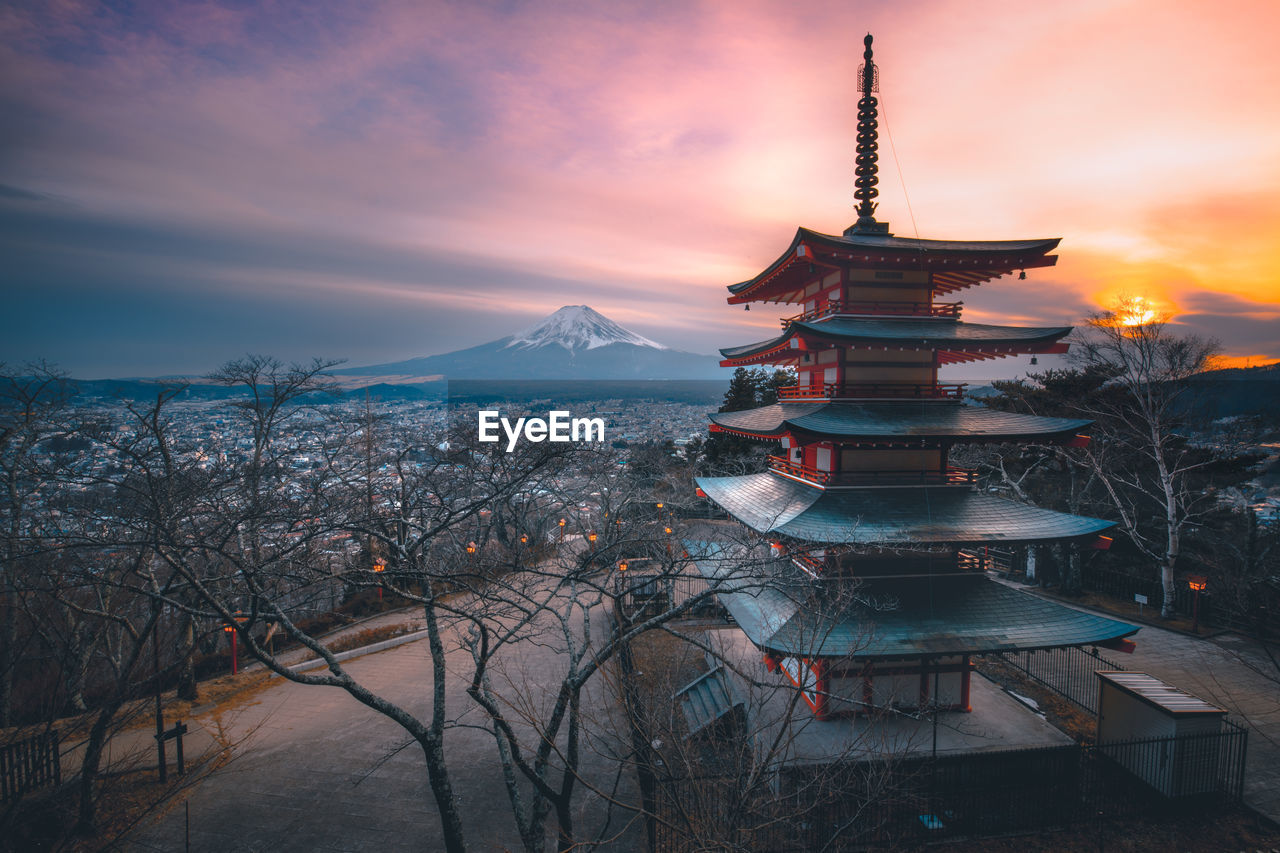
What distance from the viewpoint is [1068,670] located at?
12820mm

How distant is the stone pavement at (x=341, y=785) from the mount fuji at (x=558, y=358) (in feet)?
382

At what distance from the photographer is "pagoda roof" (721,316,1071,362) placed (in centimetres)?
1075

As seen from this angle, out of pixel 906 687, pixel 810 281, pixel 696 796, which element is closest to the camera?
pixel 696 796

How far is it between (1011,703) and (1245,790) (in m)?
3.43

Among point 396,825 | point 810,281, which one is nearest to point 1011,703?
point 810,281

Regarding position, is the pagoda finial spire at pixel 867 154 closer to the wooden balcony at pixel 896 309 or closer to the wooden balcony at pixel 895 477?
the wooden balcony at pixel 896 309

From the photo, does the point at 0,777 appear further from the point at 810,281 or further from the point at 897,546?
the point at 810,281

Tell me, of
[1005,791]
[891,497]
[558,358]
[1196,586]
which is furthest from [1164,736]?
[558,358]

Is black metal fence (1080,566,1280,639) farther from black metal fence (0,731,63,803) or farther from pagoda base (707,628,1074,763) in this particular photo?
black metal fence (0,731,63,803)

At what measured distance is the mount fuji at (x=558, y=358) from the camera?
138 metres

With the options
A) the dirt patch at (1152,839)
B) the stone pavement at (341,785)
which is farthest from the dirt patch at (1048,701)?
the stone pavement at (341,785)

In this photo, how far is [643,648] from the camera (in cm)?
1436

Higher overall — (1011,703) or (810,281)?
(810,281)

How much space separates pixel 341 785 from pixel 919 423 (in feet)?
45.1
